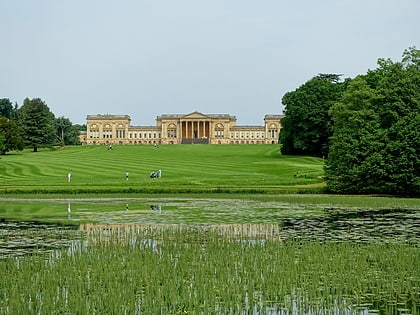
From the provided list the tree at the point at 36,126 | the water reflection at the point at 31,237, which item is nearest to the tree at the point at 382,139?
the water reflection at the point at 31,237

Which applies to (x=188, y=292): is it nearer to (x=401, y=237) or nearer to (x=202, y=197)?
(x=401, y=237)

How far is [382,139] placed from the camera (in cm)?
4231

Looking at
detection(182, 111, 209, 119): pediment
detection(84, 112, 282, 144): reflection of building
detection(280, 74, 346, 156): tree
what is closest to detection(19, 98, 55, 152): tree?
detection(84, 112, 282, 144): reflection of building

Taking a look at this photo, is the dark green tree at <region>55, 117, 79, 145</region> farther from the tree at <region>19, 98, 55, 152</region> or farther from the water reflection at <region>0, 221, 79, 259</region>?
the water reflection at <region>0, 221, 79, 259</region>

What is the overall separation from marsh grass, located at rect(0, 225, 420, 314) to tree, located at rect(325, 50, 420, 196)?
81.5 ft

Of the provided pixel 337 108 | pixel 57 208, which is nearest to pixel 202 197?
pixel 57 208

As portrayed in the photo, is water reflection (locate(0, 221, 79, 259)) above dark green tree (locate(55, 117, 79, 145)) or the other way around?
the other way around

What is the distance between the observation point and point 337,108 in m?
49.9

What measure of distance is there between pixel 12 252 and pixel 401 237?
11.3 metres

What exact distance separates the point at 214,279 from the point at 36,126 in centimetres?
11597

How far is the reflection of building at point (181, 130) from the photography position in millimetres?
180750

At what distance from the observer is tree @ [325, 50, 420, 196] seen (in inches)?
1619

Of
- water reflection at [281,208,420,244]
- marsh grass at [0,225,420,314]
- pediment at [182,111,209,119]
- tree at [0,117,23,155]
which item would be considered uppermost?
pediment at [182,111,209,119]

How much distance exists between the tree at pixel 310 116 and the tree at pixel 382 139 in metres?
35.1
